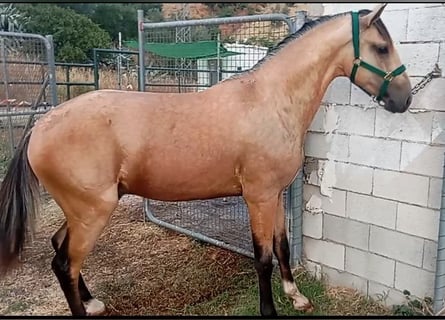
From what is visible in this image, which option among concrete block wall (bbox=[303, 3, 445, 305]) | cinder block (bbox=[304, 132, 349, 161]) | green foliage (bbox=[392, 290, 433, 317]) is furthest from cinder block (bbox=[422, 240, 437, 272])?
cinder block (bbox=[304, 132, 349, 161])

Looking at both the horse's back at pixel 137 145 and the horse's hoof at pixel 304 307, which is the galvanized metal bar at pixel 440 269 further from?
the horse's back at pixel 137 145

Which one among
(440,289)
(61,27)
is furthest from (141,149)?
(61,27)

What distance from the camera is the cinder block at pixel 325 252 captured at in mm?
2535

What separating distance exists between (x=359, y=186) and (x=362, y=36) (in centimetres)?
81

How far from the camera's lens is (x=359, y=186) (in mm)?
2387

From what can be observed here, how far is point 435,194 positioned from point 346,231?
56 centimetres

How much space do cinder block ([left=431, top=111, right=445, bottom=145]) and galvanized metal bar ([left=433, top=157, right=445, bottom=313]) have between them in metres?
0.15

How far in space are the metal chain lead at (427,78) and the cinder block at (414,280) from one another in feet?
2.85

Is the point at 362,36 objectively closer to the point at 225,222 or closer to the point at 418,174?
the point at 418,174

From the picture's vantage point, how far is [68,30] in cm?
420

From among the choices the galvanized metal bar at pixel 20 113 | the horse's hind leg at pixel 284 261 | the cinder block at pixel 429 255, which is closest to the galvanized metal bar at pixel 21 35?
the galvanized metal bar at pixel 20 113

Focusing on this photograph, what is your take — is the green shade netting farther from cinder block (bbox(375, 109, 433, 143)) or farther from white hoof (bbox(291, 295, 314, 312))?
white hoof (bbox(291, 295, 314, 312))

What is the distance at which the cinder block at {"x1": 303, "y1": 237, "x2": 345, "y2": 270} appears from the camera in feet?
8.32

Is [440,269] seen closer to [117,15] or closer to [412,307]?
[412,307]
